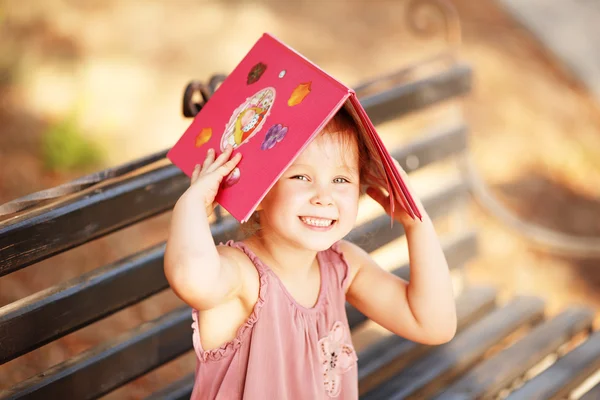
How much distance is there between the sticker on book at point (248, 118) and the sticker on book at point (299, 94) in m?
0.05

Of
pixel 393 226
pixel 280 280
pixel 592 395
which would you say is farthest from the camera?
pixel 393 226

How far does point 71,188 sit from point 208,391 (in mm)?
565

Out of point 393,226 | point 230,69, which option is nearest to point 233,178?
point 393,226

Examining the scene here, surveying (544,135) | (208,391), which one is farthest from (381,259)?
(208,391)

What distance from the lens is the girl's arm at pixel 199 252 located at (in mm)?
1555

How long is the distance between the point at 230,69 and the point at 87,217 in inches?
146

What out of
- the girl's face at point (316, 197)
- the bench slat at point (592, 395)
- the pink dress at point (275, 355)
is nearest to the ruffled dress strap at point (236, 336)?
the pink dress at point (275, 355)

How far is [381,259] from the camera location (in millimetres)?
4105

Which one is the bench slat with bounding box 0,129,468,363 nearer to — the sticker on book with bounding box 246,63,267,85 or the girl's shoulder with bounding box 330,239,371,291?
the girl's shoulder with bounding box 330,239,371,291

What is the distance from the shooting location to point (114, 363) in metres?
2.09

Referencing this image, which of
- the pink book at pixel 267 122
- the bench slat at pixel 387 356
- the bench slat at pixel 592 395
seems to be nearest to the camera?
the pink book at pixel 267 122

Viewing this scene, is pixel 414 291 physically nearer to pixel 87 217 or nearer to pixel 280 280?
pixel 280 280

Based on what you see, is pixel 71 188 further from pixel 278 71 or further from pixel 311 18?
pixel 311 18

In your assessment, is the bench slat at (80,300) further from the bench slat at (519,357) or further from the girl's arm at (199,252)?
the bench slat at (519,357)
